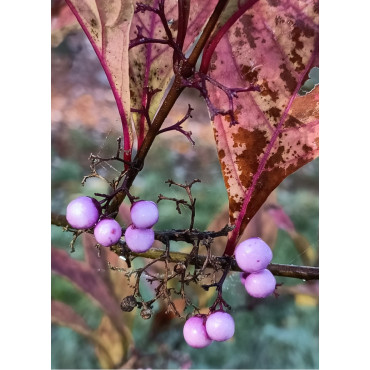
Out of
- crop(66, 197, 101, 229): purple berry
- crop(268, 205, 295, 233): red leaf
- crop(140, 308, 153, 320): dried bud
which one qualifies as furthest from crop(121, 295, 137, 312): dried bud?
crop(268, 205, 295, 233): red leaf

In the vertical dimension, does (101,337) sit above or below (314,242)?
below

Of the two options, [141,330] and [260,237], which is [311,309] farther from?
[141,330]

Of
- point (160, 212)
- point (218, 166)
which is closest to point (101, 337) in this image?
point (160, 212)

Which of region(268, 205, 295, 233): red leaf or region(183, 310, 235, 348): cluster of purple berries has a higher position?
region(268, 205, 295, 233): red leaf

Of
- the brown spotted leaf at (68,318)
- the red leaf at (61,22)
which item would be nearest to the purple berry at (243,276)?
the brown spotted leaf at (68,318)

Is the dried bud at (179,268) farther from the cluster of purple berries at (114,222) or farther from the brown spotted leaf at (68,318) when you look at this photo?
the brown spotted leaf at (68,318)

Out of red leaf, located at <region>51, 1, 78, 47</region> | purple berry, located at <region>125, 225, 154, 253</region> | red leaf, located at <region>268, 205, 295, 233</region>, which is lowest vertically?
purple berry, located at <region>125, 225, 154, 253</region>

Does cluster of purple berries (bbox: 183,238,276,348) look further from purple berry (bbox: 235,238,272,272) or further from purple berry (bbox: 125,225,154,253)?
purple berry (bbox: 125,225,154,253)
